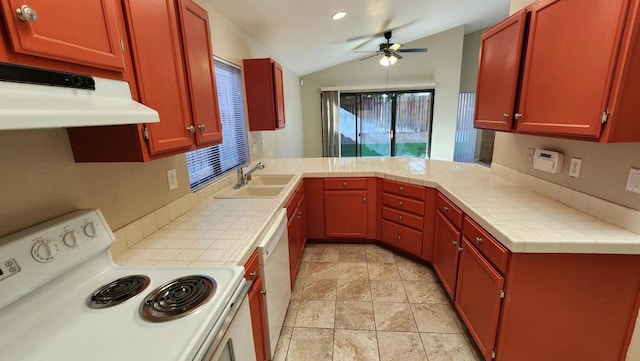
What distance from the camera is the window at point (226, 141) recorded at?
210 cm

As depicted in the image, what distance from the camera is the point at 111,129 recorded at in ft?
3.51

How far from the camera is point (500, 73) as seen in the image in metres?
1.79

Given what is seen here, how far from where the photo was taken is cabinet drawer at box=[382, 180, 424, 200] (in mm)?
2477

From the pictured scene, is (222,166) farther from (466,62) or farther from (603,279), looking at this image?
(466,62)

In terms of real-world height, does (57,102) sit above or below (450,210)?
above

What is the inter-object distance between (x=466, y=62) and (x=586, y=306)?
6771 mm

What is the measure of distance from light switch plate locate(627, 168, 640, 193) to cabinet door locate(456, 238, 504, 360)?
730mm

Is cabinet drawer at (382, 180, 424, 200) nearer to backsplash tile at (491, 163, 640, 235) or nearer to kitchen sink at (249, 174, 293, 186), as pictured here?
backsplash tile at (491, 163, 640, 235)

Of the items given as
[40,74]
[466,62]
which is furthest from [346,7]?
[466,62]

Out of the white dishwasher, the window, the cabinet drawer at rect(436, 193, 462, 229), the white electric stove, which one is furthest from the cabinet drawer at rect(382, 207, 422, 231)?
the white electric stove

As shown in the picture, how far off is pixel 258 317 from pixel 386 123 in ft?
19.6

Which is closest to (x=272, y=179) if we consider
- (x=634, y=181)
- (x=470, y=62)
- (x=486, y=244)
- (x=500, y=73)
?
(x=486, y=244)

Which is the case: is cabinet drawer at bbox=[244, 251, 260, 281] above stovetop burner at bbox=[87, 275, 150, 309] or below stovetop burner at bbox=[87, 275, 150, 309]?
below

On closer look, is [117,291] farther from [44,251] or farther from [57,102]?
[57,102]
